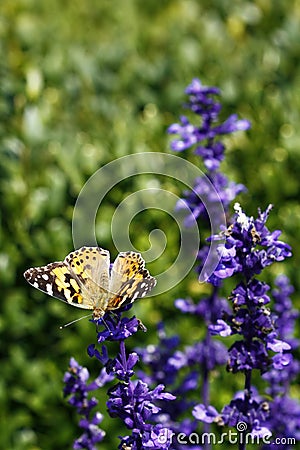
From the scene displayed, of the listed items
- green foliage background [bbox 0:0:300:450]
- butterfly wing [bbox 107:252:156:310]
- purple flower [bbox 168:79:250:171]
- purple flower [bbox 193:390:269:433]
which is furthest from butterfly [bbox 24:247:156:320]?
green foliage background [bbox 0:0:300:450]

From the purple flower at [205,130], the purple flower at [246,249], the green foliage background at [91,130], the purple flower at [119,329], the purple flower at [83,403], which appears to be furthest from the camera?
the green foliage background at [91,130]

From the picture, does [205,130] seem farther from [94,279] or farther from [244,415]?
[244,415]

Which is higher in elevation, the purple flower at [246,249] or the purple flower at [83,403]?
the purple flower at [246,249]

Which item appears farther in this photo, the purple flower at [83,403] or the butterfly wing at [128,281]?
the purple flower at [83,403]

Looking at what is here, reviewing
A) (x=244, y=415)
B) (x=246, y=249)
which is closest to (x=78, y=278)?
(x=246, y=249)

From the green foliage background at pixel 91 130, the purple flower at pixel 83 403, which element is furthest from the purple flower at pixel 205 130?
the green foliage background at pixel 91 130

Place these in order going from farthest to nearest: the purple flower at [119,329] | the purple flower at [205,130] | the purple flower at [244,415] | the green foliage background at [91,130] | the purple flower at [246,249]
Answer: the green foliage background at [91,130]
the purple flower at [205,130]
the purple flower at [244,415]
the purple flower at [246,249]
the purple flower at [119,329]

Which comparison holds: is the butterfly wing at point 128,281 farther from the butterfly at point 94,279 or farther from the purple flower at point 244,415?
the purple flower at point 244,415

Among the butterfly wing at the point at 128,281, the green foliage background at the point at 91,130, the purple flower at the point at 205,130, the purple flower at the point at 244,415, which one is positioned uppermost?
the green foliage background at the point at 91,130
